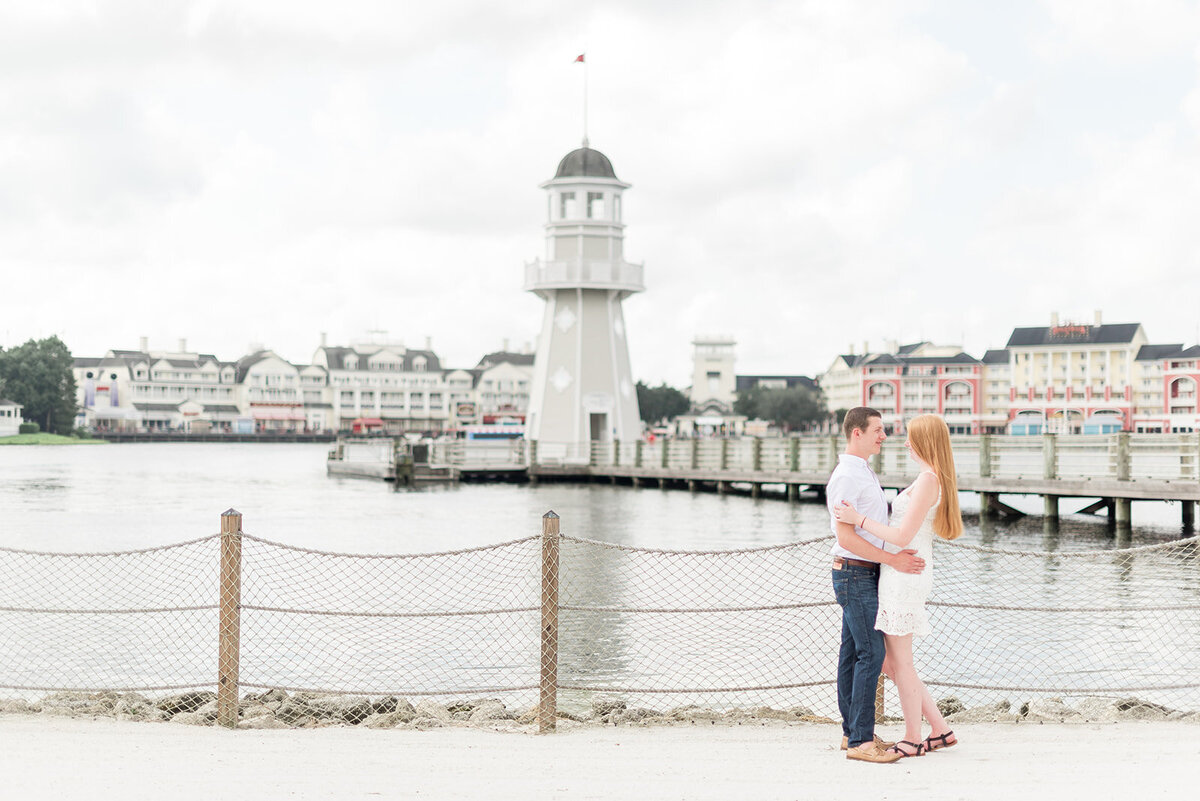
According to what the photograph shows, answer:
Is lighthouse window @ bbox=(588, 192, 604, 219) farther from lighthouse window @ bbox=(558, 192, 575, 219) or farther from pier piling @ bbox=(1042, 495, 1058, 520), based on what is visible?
pier piling @ bbox=(1042, 495, 1058, 520)

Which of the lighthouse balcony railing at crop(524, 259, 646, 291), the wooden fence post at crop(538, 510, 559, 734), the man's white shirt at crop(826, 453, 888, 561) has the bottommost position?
the wooden fence post at crop(538, 510, 559, 734)

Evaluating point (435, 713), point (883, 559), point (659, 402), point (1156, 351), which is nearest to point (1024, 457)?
point (435, 713)

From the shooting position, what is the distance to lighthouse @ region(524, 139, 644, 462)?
47094 millimetres

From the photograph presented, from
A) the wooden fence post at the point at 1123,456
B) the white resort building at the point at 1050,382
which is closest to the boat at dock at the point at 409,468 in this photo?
the wooden fence post at the point at 1123,456

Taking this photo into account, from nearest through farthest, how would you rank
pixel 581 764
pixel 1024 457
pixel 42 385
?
pixel 581 764
pixel 1024 457
pixel 42 385

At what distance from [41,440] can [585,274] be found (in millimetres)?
96784

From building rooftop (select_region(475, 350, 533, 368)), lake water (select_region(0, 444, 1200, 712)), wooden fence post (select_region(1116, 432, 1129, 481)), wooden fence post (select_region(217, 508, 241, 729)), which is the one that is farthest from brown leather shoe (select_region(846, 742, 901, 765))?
building rooftop (select_region(475, 350, 533, 368))

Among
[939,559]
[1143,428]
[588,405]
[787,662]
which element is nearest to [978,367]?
[1143,428]

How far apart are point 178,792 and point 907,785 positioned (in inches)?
145

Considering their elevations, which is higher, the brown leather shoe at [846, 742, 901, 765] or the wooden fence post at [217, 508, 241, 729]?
the wooden fence post at [217, 508, 241, 729]

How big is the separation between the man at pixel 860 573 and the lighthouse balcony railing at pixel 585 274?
40.6 metres

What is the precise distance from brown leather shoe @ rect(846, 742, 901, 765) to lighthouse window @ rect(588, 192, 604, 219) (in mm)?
41860

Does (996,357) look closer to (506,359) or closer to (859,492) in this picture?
(506,359)

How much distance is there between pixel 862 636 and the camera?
6.42 m
